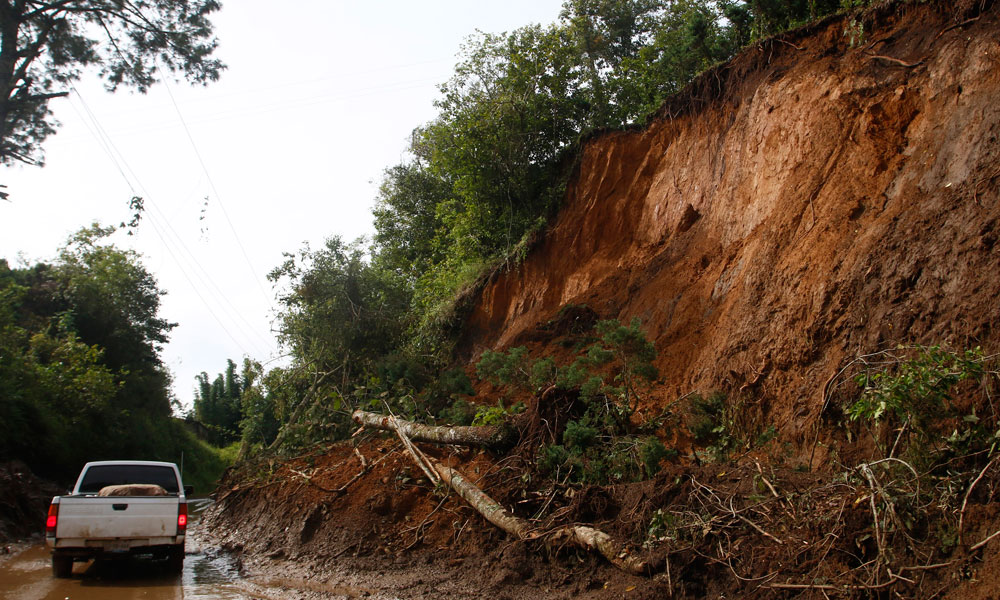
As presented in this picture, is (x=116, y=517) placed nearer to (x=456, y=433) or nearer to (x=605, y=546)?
(x=456, y=433)

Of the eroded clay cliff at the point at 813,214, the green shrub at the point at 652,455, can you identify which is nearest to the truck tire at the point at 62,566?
the green shrub at the point at 652,455

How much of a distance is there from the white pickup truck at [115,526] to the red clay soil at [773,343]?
137cm

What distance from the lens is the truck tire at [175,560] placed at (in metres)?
8.83

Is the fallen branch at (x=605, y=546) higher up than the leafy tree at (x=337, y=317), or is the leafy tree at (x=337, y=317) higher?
the leafy tree at (x=337, y=317)

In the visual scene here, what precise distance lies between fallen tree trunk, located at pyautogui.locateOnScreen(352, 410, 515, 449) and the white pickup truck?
3.45 metres

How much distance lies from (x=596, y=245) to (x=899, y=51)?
308 inches

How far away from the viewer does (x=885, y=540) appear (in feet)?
15.3

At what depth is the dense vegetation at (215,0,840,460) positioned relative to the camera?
14.7 meters

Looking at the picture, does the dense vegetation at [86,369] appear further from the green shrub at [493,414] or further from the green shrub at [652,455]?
the green shrub at [652,455]

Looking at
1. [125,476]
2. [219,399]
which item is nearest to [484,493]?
[125,476]

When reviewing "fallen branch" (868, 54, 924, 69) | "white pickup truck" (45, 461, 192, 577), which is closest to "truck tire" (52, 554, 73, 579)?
"white pickup truck" (45, 461, 192, 577)

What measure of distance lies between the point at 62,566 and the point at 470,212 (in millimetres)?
13428

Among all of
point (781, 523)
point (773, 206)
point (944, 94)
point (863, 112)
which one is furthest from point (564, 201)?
point (781, 523)

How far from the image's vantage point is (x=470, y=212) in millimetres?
19453
